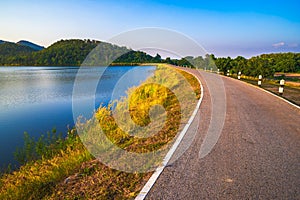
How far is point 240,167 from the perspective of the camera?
3.66 m

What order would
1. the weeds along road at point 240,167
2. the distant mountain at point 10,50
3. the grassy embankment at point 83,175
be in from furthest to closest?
the distant mountain at point 10,50
the grassy embankment at point 83,175
the weeds along road at point 240,167

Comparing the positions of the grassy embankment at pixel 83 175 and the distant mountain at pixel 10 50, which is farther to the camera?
the distant mountain at pixel 10 50

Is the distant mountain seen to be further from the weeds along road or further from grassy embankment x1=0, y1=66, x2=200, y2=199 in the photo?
the weeds along road

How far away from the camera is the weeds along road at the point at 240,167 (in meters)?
2.97

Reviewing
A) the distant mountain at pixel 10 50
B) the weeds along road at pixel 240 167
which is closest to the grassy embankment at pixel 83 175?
the weeds along road at pixel 240 167

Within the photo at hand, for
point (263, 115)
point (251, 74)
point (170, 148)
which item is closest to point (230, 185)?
point (170, 148)

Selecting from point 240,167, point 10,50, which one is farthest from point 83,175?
point 10,50

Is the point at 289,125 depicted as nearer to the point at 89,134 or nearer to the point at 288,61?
the point at 89,134

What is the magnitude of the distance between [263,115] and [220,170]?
4.43 m

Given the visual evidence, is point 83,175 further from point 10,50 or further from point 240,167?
point 10,50

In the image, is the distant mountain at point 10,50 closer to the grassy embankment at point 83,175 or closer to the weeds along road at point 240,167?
the grassy embankment at point 83,175

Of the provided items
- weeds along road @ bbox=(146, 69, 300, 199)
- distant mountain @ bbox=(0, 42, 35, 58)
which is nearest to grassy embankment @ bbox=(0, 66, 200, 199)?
weeds along road @ bbox=(146, 69, 300, 199)

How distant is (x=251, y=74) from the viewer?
30.6 m

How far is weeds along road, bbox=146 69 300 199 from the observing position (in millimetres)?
2967
